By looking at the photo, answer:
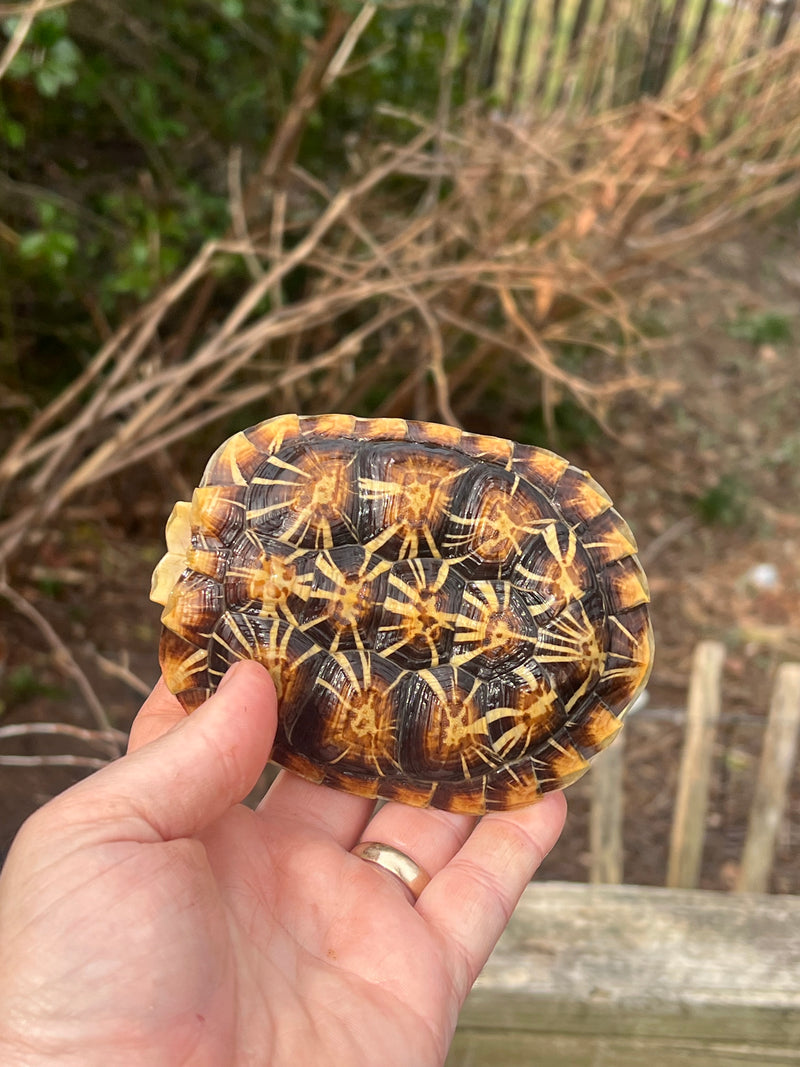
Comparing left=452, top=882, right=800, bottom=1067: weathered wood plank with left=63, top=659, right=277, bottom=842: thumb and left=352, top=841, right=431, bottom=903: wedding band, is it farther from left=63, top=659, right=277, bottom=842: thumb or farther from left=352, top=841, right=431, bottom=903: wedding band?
left=63, top=659, right=277, bottom=842: thumb

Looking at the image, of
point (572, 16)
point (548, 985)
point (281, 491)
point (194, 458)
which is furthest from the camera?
point (572, 16)

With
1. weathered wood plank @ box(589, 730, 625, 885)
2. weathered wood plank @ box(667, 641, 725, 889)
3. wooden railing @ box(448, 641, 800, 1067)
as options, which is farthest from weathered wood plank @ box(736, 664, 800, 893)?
weathered wood plank @ box(589, 730, 625, 885)

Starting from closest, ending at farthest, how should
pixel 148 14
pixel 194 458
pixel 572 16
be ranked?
pixel 148 14 → pixel 194 458 → pixel 572 16

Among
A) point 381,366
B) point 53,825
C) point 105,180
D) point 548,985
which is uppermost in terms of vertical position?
point 105,180

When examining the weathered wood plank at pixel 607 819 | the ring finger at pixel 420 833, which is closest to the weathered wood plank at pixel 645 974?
the weathered wood plank at pixel 607 819

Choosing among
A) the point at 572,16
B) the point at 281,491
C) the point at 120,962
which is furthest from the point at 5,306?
the point at 572,16

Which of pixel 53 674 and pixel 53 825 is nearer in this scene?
pixel 53 825

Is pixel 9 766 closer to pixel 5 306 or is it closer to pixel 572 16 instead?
pixel 5 306
